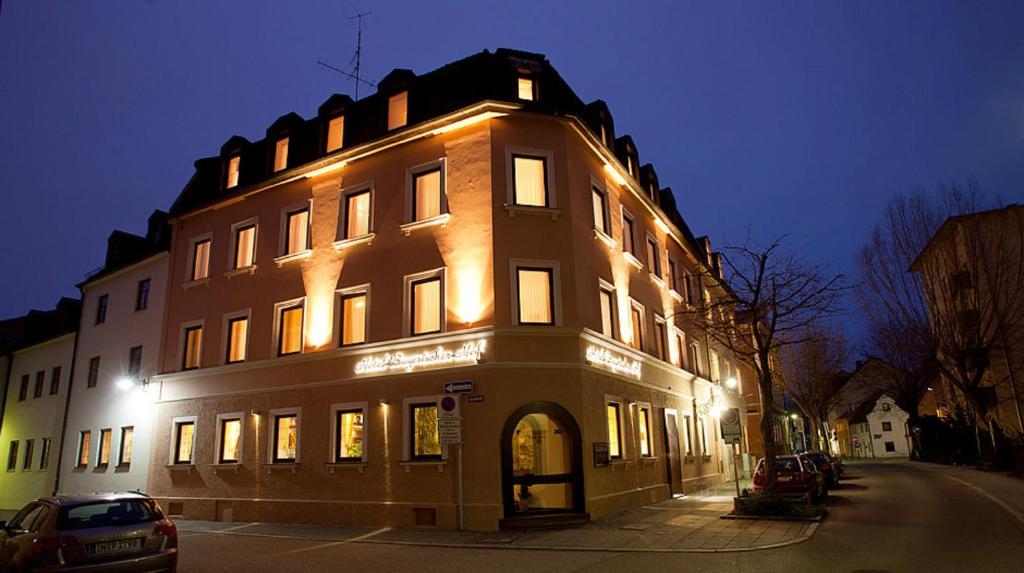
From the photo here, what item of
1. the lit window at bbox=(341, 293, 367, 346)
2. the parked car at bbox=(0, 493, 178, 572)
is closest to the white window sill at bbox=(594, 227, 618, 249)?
the lit window at bbox=(341, 293, 367, 346)

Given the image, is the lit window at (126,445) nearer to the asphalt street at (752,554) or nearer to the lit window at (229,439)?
the lit window at (229,439)

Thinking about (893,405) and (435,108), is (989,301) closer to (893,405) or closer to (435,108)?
(435,108)

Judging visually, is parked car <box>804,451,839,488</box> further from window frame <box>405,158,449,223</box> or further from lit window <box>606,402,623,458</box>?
window frame <box>405,158,449,223</box>

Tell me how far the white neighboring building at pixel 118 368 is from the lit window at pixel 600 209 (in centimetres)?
1733

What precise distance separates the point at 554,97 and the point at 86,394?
78.6 ft

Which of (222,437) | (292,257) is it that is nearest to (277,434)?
(222,437)

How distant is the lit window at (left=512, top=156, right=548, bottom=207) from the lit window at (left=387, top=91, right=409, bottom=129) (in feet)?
13.9

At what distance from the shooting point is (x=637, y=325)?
866 inches

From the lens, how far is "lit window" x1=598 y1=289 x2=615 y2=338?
62.3ft

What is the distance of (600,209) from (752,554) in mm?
11601

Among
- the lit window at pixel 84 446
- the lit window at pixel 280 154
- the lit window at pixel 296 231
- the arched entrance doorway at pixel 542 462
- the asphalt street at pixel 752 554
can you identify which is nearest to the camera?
the asphalt street at pixel 752 554

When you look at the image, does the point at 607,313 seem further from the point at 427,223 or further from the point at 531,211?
the point at 427,223

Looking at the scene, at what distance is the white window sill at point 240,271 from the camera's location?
21.7 m

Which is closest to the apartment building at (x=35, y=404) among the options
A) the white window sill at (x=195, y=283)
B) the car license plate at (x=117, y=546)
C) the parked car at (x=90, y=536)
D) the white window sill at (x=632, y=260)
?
the white window sill at (x=195, y=283)
